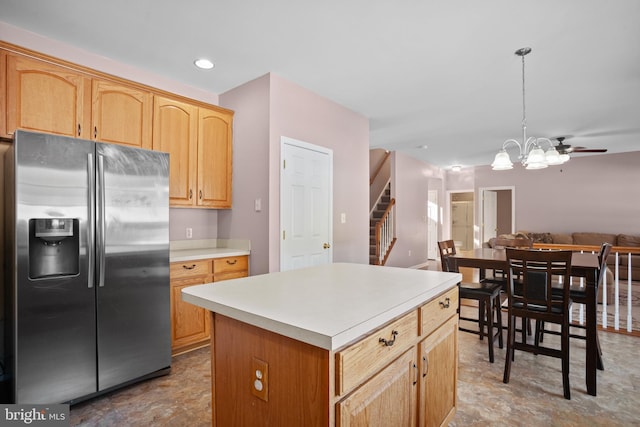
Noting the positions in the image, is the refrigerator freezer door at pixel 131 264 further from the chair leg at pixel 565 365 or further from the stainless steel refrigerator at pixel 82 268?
the chair leg at pixel 565 365

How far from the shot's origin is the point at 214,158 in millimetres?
3418

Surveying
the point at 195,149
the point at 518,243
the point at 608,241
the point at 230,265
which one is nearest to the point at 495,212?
the point at 608,241

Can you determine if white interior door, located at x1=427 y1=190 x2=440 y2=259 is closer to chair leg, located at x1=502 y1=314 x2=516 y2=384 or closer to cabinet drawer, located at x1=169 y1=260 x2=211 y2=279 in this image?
chair leg, located at x1=502 y1=314 x2=516 y2=384

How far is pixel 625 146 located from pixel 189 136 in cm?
826

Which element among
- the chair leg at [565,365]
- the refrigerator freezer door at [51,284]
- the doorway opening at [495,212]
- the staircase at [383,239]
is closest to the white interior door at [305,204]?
the refrigerator freezer door at [51,284]

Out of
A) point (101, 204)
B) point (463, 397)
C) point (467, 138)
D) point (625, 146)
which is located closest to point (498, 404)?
point (463, 397)

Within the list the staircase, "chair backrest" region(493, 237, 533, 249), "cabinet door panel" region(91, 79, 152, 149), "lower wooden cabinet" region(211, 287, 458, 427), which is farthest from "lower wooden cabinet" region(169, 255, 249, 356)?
the staircase

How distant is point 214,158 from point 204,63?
92 centimetres

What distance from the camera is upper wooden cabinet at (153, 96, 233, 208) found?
3072 millimetres

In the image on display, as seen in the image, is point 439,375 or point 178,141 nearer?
point 439,375

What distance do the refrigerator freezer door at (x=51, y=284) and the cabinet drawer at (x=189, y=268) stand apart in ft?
2.27

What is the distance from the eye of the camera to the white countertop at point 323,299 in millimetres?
920

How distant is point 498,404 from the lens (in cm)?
212

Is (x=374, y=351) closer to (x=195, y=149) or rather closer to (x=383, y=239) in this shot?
(x=195, y=149)
